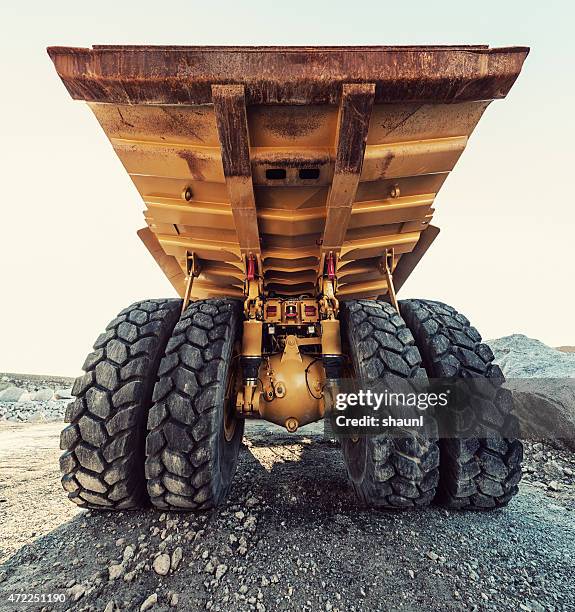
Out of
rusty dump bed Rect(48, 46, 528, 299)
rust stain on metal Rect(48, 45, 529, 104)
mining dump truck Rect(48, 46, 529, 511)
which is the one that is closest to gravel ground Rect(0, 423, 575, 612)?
mining dump truck Rect(48, 46, 529, 511)

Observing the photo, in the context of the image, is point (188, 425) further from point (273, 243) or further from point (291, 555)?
point (273, 243)

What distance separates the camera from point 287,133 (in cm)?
177

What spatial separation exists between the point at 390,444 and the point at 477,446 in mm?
583

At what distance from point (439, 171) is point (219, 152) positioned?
1.36 meters

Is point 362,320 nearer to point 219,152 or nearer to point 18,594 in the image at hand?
point 219,152

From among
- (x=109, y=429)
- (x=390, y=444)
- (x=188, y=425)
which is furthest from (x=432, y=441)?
(x=109, y=429)

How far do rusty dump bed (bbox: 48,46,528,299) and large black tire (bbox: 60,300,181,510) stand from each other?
1043mm

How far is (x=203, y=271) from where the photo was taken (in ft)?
9.87

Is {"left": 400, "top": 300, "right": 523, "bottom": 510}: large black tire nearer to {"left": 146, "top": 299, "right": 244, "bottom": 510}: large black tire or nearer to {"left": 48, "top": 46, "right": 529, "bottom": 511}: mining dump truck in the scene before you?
{"left": 48, "top": 46, "right": 529, "bottom": 511}: mining dump truck

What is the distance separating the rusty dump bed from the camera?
1504mm

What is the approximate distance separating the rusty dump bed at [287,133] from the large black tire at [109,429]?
3.42ft

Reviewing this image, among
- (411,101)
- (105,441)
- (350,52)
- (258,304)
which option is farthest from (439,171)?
(105,441)

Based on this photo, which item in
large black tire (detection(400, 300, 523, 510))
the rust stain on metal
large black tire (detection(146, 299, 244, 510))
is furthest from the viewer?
large black tire (detection(400, 300, 523, 510))

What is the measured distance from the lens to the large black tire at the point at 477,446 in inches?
81.2
